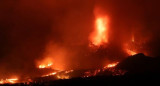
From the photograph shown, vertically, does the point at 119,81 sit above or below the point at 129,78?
below

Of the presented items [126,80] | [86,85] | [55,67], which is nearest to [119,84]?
[126,80]

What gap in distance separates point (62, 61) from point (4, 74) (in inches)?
556

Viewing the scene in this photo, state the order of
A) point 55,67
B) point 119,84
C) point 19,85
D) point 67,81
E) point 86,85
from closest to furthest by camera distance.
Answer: point 119,84
point 86,85
point 67,81
point 19,85
point 55,67

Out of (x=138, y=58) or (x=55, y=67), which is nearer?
(x=138, y=58)

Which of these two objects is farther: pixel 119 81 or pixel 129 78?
pixel 129 78

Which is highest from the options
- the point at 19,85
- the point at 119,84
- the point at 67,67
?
the point at 67,67

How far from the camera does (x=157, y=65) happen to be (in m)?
54.3

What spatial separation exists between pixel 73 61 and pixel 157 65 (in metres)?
24.1

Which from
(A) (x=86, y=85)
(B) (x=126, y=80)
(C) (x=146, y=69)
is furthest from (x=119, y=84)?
(C) (x=146, y=69)

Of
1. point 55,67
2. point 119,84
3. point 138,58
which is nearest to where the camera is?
point 119,84

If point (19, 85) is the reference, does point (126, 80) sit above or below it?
below

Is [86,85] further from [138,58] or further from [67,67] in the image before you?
Answer: [67,67]

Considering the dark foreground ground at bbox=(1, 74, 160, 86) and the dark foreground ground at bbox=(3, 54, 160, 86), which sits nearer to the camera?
the dark foreground ground at bbox=(1, 74, 160, 86)

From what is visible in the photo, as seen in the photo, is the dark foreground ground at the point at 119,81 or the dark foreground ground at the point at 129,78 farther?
the dark foreground ground at the point at 129,78
